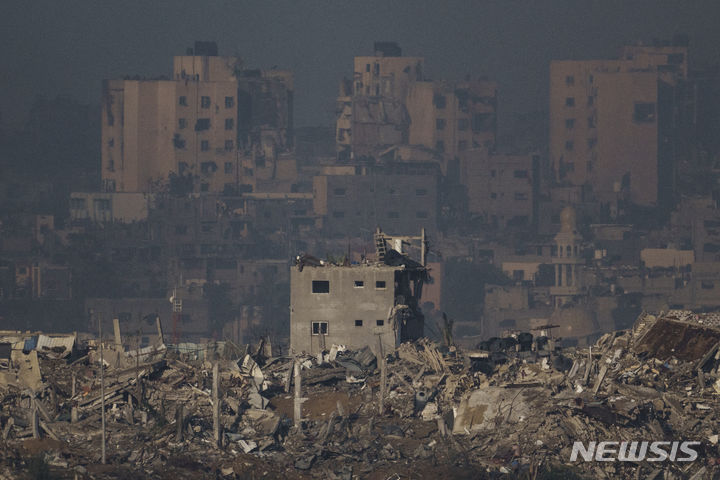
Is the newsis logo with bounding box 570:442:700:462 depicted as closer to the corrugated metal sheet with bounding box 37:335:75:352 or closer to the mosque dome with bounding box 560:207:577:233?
the corrugated metal sheet with bounding box 37:335:75:352

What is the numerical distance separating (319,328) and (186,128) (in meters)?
127

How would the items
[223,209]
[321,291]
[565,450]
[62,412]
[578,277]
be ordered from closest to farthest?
1. [565,450]
2. [62,412]
3. [321,291]
4. [578,277]
5. [223,209]

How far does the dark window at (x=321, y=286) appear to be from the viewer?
6144 cm

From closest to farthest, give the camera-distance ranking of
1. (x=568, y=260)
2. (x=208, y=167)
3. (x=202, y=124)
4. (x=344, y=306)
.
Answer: (x=344, y=306) < (x=568, y=260) < (x=202, y=124) < (x=208, y=167)

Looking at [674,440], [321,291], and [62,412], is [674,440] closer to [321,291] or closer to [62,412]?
[62,412]

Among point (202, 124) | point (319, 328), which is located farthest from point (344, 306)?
point (202, 124)

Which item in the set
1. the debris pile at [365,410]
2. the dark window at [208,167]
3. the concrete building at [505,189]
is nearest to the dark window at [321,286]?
the debris pile at [365,410]

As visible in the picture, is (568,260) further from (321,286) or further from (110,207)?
(321,286)

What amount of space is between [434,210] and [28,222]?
48.2 m

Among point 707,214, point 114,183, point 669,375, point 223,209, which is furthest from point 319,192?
point 669,375

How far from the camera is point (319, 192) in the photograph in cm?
18600

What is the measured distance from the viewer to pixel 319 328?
61.5m

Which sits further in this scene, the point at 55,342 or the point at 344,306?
the point at 344,306

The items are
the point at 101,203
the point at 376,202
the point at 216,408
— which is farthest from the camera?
the point at 101,203
